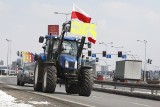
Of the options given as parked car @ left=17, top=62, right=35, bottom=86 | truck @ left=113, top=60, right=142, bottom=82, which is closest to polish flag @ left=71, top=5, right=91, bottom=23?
parked car @ left=17, top=62, right=35, bottom=86

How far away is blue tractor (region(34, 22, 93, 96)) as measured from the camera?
24625 millimetres

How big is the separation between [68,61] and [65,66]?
1.04ft

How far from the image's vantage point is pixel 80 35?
2452cm

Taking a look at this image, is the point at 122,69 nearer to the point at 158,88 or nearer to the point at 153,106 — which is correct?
the point at 158,88

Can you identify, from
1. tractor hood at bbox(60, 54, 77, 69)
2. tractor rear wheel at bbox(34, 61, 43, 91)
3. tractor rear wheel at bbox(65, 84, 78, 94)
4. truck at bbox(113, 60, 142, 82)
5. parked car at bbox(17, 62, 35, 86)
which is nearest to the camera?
tractor hood at bbox(60, 54, 77, 69)

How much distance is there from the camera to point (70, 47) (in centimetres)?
2591

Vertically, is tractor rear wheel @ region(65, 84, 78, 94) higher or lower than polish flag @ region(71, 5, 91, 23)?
lower

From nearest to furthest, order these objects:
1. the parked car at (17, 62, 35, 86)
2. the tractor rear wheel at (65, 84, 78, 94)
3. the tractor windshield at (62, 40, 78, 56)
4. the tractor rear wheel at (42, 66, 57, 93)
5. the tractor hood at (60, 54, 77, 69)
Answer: the tractor rear wheel at (42, 66, 57, 93) → the tractor hood at (60, 54, 77, 69) → the tractor windshield at (62, 40, 78, 56) → the tractor rear wheel at (65, 84, 78, 94) → the parked car at (17, 62, 35, 86)

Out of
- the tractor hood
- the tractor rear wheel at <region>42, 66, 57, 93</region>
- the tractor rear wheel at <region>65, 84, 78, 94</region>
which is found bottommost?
the tractor rear wheel at <region>65, 84, 78, 94</region>

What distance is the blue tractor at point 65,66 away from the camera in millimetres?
24625

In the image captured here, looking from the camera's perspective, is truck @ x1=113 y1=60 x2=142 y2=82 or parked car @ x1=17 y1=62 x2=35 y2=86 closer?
parked car @ x1=17 y1=62 x2=35 y2=86

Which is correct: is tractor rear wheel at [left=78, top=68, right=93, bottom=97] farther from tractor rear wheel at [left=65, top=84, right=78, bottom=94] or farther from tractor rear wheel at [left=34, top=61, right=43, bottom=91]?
tractor rear wheel at [left=34, top=61, right=43, bottom=91]

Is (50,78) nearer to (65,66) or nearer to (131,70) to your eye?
(65,66)

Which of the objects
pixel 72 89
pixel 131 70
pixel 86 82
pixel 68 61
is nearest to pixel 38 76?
pixel 72 89
